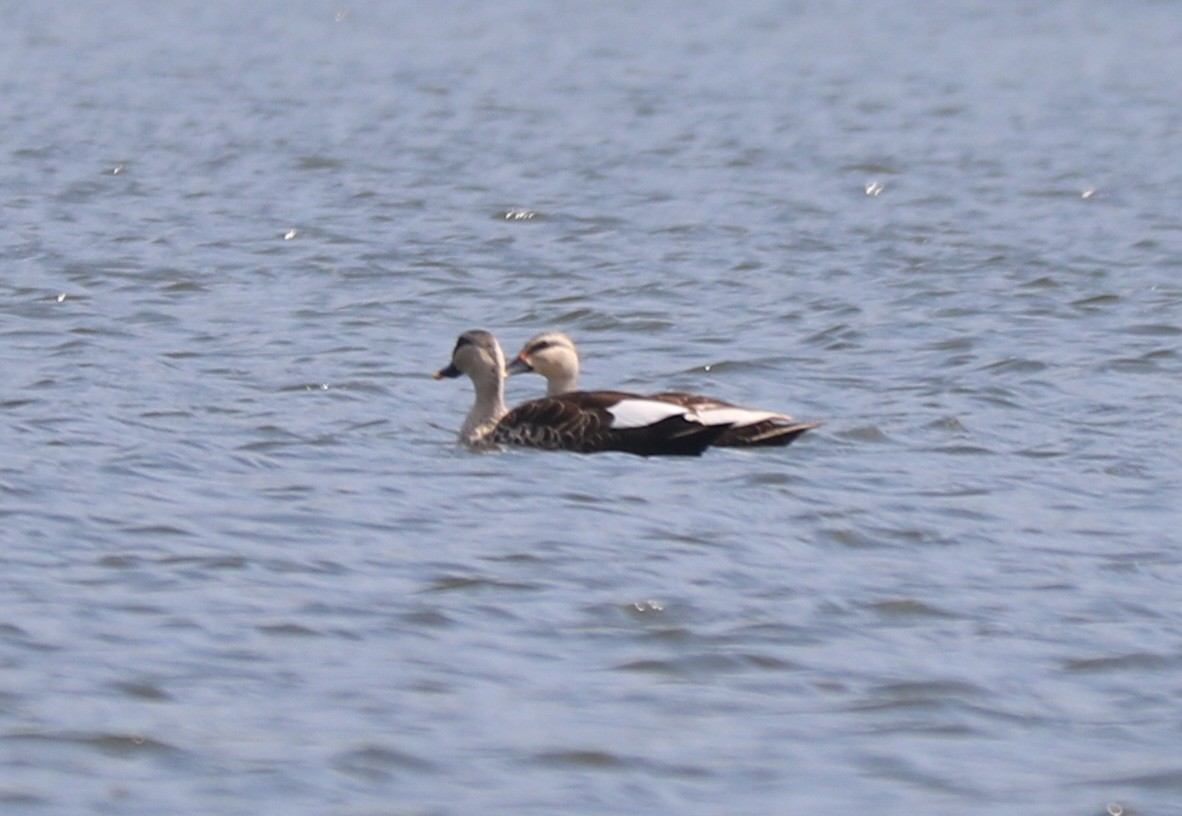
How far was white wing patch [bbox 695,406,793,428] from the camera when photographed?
1107cm

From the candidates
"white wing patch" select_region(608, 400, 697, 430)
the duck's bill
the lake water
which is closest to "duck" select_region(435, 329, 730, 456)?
"white wing patch" select_region(608, 400, 697, 430)

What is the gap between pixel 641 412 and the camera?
1113 centimetres

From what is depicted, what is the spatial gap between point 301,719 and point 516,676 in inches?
30.0

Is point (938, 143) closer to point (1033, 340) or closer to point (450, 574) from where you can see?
point (1033, 340)

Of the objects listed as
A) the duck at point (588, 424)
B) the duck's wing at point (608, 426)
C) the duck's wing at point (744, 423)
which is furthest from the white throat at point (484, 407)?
the duck's wing at point (744, 423)

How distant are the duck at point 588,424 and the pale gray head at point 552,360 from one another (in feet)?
1.44

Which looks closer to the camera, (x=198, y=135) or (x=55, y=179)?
(x=55, y=179)

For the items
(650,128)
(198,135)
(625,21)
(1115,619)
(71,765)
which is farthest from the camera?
(625,21)

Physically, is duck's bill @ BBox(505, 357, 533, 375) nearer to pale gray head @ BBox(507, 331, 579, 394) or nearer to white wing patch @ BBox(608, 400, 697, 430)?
pale gray head @ BBox(507, 331, 579, 394)

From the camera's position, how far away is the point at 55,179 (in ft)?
68.8

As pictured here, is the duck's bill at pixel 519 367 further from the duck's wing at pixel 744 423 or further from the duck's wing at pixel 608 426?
the duck's wing at pixel 744 423

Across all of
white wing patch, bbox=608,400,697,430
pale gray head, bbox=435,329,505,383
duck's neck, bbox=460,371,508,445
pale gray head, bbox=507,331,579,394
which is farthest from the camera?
pale gray head, bbox=507,331,579,394

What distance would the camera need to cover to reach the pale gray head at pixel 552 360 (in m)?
12.4

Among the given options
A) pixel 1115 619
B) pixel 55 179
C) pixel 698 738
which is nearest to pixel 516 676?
pixel 698 738
